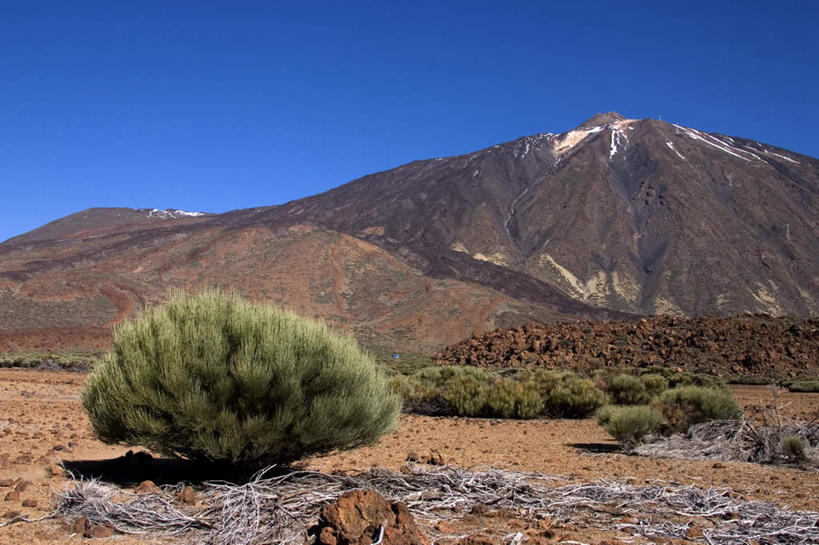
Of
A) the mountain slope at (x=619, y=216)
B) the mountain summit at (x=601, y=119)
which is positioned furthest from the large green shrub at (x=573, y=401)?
the mountain summit at (x=601, y=119)

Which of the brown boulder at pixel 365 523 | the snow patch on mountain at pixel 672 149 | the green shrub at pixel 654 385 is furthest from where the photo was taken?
the snow patch on mountain at pixel 672 149

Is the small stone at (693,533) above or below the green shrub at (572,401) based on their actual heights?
above

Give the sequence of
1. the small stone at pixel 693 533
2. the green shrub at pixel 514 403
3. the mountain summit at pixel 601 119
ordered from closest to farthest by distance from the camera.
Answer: the small stone at pixel 693 533
the green shrub at pixel 514 403
the mountain summit at pixel 601 119

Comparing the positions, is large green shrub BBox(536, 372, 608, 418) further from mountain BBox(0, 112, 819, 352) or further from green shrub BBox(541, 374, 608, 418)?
mountain BBox(0, 112, 819, 352)

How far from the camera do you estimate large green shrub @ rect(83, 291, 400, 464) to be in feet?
20.4

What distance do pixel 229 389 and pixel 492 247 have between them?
96242 millimetres

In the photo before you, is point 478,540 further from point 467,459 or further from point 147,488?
point 467,459

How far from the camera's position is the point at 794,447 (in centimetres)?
855

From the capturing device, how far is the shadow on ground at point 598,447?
10.3 metres

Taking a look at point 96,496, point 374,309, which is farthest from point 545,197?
point 96,496

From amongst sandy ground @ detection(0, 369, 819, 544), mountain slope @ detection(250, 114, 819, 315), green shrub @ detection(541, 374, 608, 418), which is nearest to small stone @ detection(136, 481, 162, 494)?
sandy ground @ detection(0, 369, 819, 544)

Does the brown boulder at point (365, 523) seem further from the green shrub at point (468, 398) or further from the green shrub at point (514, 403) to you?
the green shrub at point (468, 398)

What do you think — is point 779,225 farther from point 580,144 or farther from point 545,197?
point 580,144

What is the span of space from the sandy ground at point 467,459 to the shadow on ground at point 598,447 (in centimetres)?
1
